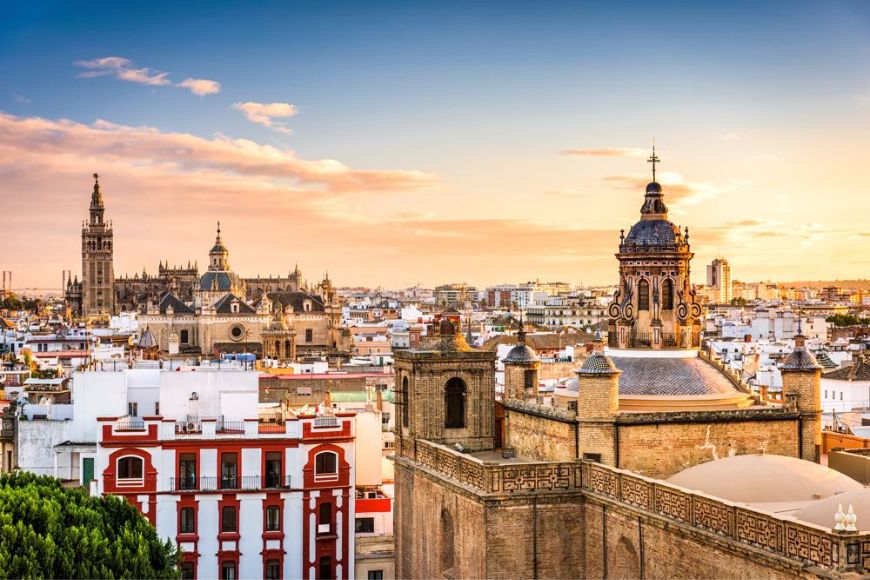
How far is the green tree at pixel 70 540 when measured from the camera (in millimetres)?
20672

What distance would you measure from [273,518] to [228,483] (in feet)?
5.01

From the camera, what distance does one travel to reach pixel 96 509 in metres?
23.4

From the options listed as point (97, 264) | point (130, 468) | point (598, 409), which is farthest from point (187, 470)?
point (97, 264)

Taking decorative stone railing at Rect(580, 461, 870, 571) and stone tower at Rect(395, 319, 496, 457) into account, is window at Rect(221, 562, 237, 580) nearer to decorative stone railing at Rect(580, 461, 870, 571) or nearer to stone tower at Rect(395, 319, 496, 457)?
stone tower at Rect(395, 319, 496, 457)

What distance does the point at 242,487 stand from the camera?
32.1 metres

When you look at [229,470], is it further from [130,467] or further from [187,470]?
[130,467]

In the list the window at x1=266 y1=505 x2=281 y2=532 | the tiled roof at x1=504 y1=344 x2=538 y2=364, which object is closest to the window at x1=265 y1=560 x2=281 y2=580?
the window at x1=266 y1=505 x2=281 y2=532

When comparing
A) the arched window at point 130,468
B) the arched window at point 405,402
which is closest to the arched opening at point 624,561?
the arched window at point 405,402

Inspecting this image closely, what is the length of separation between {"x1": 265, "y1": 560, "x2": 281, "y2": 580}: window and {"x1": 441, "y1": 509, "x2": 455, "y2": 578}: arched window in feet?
25.1

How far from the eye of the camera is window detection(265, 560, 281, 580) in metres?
32.0

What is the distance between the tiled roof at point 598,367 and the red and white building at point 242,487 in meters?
10.6

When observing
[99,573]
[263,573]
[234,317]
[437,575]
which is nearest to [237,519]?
[263,573]

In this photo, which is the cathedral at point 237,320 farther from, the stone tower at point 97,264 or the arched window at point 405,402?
the arched window at point 405,402

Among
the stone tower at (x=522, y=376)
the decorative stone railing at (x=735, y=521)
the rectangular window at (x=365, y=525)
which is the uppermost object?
the stone tower at (x=522, y=376)
